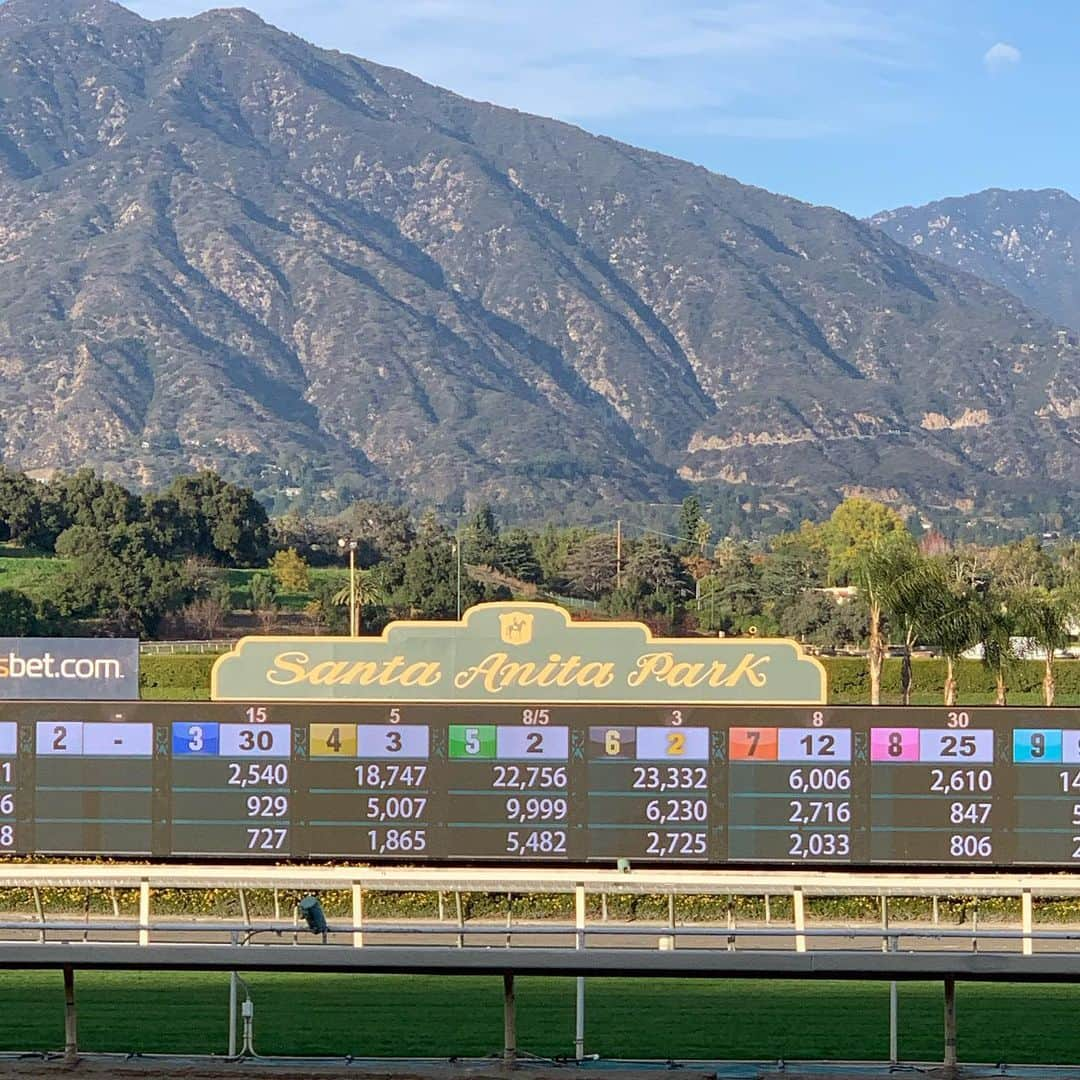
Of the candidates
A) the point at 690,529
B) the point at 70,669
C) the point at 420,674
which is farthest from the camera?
the point at 690,529

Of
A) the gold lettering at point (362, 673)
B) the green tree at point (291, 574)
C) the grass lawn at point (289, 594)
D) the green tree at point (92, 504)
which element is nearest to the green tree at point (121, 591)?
the grass lawn at point (289, 594)

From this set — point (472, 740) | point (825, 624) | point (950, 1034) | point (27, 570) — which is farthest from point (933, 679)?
point (950, 1034)

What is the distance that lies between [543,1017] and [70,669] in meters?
9.93

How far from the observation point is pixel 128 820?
72.4ft

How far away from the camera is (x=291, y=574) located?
108312mm

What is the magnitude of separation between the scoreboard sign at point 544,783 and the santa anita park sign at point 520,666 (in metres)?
1.03

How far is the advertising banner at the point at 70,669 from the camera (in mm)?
22969

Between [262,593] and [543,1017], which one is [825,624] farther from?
[543,1017]

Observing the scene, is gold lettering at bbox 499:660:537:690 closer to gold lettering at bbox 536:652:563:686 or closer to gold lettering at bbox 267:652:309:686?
gold lettering at bbox 536:652:563:686

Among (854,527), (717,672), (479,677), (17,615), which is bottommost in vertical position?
(17,615)

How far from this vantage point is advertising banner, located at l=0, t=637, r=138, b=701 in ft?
75.4

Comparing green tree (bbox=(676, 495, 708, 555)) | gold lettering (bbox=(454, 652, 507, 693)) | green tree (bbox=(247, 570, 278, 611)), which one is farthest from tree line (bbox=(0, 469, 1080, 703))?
gold lettering (bbox=(454, 652, 507, 693))

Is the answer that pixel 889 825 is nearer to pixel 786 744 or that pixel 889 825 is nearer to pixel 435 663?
pixel 786 744

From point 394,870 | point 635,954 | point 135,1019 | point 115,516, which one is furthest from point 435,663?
point 115,516
